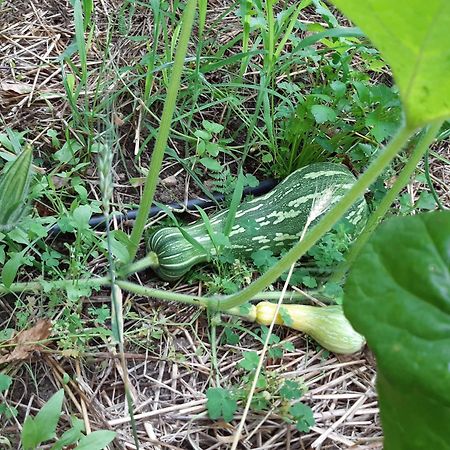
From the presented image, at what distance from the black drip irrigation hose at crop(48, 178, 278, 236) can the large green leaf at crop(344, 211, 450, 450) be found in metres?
1.07

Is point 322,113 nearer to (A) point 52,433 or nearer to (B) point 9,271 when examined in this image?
(B) point 9,271

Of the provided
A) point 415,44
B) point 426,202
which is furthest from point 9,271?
point 426,202

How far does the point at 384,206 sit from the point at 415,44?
85 cm

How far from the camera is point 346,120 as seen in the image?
220cm

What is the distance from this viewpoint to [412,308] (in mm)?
841

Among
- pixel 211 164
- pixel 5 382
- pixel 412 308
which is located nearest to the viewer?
pixel 412 308

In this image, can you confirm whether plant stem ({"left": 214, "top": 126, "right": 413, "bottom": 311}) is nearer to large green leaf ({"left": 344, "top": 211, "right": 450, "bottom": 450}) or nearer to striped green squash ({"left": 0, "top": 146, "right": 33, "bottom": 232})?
large green leaf ({"left": 344, "top": 211, "right": 450, "bottom": 450})

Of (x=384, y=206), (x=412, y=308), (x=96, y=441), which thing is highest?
(x=412, y=308)

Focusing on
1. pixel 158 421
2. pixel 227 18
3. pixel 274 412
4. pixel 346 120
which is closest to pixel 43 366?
pixel 158 421

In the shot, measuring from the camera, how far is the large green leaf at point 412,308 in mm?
811

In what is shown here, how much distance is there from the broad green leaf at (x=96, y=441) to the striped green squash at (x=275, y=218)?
0.56 metres

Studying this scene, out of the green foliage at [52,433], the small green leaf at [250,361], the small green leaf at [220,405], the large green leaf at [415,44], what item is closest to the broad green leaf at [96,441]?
the green foliage at [52,433]

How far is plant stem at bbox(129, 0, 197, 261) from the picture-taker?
4.53 feet

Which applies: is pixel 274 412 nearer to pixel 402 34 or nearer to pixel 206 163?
pixel 206 163
